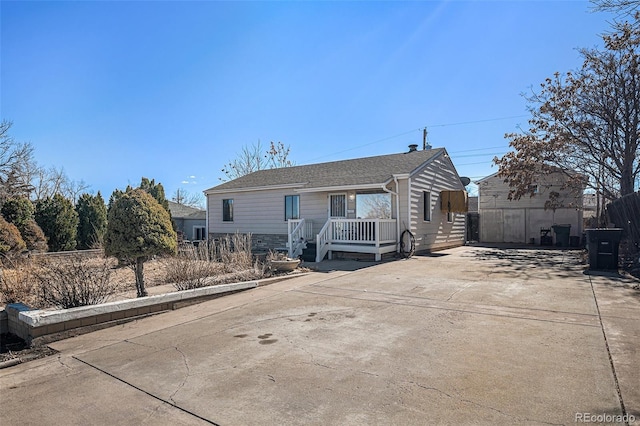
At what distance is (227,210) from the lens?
19.0 m

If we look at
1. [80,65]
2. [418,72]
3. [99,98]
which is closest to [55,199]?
[99,98]

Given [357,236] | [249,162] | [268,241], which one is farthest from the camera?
[249,162]

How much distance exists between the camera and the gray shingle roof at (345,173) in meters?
13.8

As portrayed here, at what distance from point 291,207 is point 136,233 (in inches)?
386

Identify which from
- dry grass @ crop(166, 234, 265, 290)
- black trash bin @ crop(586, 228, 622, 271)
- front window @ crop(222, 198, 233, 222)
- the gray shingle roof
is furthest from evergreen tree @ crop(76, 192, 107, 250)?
black trash bin @ crop(586, 228, 622, 271)

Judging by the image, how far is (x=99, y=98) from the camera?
12461mm

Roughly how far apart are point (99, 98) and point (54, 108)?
1813mm

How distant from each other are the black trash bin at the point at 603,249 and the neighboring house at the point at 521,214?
10710mm

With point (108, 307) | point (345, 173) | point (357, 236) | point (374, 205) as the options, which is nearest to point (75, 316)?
point (108, 307)

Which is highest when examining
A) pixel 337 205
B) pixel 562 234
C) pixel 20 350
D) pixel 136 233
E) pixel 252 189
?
pixel 252 189

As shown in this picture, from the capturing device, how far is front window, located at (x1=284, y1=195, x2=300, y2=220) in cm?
1600

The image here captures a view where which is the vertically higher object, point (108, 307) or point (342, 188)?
point (342, 188)

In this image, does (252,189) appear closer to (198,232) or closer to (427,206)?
(427,206)
